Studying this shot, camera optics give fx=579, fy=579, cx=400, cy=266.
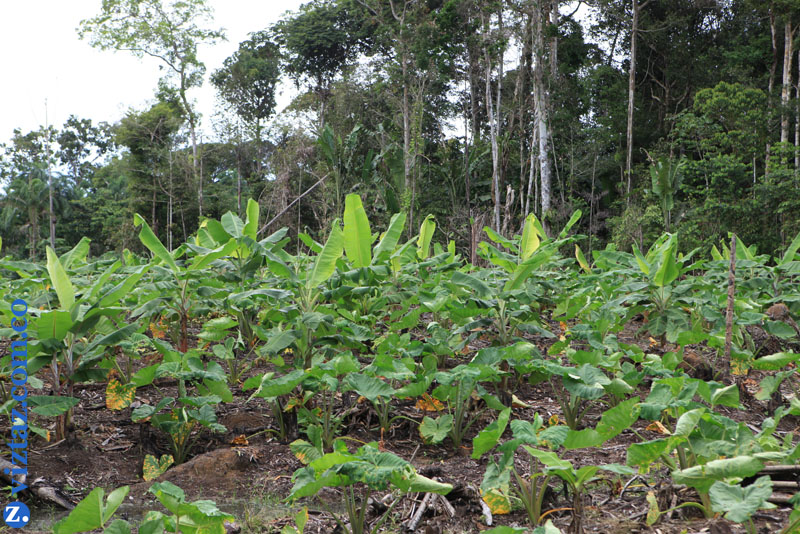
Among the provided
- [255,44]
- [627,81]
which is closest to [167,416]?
[627,81]

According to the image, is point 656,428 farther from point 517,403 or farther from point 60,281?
point 60,281

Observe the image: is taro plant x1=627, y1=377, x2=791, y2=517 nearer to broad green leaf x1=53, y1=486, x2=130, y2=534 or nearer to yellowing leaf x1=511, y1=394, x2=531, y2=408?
yellowing leaf x1=511, y1=394, x2=531, y2=408

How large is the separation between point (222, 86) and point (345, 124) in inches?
368

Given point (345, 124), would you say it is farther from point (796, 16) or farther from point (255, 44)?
point (796, 16)

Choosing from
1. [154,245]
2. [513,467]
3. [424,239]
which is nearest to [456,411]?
[513,467]

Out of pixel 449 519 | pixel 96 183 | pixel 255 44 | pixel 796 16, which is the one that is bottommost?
pixel 449 519

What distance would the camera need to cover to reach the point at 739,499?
4.92 ft

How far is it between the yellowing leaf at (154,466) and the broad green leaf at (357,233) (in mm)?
1693

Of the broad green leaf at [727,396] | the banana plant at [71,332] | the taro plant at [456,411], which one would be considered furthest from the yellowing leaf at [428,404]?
the banana plant at [71,332]

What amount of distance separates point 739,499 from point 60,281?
2879mm

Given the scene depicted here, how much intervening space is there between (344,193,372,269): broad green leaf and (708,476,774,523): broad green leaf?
2.68 m

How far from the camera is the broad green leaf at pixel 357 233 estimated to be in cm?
388

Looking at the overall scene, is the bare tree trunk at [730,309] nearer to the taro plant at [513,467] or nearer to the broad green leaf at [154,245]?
the taro plant at [513,467]

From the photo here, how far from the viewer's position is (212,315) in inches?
207
